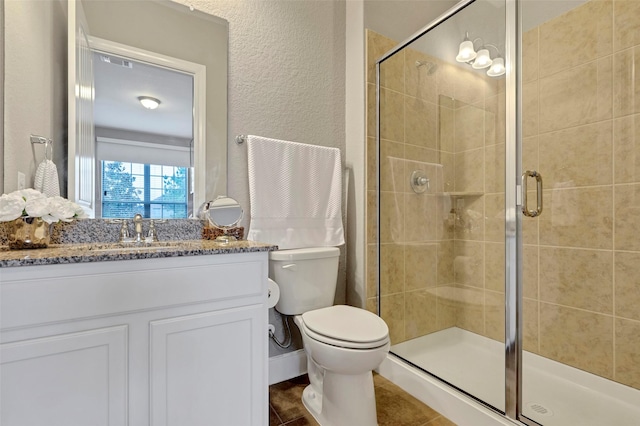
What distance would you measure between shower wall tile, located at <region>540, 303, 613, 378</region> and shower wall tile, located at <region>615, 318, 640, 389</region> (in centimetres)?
3

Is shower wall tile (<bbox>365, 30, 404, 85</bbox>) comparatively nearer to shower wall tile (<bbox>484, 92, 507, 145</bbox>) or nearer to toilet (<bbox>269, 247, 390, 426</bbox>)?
shower wall tile (<bbox>484, 92, 507, 145</bbox>)

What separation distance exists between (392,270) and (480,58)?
1.30 metres

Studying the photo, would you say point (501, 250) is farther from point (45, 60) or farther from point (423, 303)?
point (45, 60)

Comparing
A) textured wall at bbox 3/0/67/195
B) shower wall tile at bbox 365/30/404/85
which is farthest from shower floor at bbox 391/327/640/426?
textured wall at bbox 3/0/67/195

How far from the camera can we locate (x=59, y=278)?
2.78 ft

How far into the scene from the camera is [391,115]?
6.33 feet

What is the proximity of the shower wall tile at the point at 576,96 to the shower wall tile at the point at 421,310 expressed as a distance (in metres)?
1.14

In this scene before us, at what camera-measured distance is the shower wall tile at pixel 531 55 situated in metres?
1.74

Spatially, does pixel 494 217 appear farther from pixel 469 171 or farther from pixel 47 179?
pixel 47 179

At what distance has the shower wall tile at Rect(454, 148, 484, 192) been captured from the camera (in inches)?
67.0

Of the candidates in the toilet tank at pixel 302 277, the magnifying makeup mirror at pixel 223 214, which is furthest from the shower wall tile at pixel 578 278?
the magnifying makeup mirror at pixel 223 214

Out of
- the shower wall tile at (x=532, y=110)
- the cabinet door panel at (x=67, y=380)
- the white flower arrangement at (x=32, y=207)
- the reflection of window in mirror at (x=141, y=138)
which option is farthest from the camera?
the shower wall tile at (x=532, y=110)

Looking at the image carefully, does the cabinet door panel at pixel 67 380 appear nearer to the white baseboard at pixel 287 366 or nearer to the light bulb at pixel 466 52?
the white baseboard at pixel 287 366

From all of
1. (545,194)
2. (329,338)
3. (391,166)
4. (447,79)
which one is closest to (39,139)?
(329,338)
